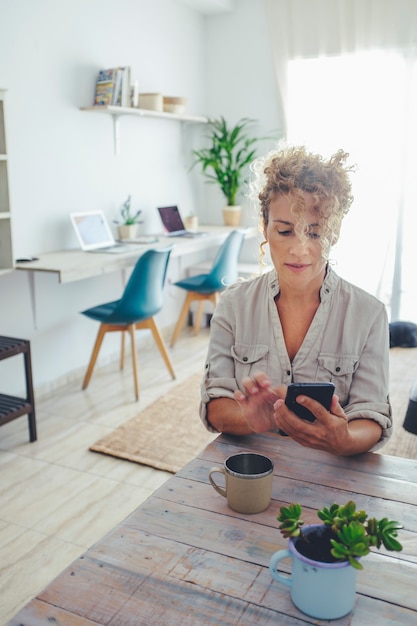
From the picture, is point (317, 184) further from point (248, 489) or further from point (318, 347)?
point (248, 489)

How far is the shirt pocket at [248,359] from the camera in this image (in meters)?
1.44

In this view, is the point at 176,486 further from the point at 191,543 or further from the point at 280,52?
the point at 280,52

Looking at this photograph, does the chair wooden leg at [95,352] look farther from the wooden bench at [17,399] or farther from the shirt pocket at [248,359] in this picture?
the shirt pocket at [248,359]

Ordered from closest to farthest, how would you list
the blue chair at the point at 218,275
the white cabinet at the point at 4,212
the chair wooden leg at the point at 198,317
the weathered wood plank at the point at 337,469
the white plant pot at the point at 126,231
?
1. the weathered wood plank at the point at 337,469
2. the white cabinet at the point at 4,212
3. the white plant pot at the point at 126,231
4. the blue chair at the point at 218,275
5. the chair wooden leg at the point at 198,317

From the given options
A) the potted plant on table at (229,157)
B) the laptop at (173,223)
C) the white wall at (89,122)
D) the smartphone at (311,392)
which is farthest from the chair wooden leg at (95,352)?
the smartphone at (311,392)

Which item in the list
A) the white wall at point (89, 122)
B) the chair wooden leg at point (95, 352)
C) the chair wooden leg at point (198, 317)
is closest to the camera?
the white wall at point (89, 122)

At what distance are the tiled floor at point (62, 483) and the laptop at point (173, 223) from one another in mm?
1213

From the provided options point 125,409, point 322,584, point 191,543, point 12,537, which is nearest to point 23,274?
point 125,409

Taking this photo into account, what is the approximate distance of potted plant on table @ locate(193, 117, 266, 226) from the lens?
16.1ft

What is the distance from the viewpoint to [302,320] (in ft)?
4.77

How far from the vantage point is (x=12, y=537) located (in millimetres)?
2203

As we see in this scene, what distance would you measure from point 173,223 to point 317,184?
3.26 m

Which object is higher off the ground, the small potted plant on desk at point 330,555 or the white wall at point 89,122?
the white wall at point 89,122

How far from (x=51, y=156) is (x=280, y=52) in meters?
2.24
